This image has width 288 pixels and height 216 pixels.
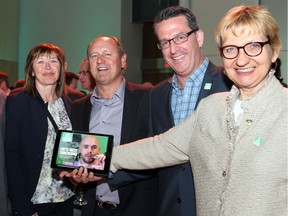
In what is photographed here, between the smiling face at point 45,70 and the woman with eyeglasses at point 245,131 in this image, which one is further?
the smiling face at point 45,70

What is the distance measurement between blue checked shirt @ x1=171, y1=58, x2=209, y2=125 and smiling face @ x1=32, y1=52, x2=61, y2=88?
3.86 feet

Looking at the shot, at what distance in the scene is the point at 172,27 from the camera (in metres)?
2.57

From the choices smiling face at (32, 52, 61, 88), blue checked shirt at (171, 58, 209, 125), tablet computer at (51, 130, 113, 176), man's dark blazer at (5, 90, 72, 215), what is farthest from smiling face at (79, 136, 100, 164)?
smiling face at (32, 52, 61, 88)

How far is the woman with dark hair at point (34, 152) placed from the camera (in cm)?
300

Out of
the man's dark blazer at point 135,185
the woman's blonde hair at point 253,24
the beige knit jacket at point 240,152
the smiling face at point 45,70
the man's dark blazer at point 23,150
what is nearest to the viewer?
the beige knit jacket at point 240,152

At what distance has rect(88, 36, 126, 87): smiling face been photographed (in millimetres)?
3057

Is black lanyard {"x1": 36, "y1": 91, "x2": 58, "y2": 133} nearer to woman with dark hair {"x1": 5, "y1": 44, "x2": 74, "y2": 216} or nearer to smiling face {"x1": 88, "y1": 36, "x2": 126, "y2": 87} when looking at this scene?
woman with dark hair {"x1": 5, "y1": 44, "x2": 74, "y2": 216}

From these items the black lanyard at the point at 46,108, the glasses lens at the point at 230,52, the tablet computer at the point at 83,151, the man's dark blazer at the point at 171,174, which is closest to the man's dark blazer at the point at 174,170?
the man's dark blazer at the point at 171,174

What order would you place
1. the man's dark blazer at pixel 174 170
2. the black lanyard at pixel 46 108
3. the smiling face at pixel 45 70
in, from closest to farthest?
the man's dark blazer at pixel 174 170 → the black lanyard at pixel 46 108 → the smiling face at pixel 45 70

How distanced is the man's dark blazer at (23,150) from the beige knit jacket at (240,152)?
4.72 feet

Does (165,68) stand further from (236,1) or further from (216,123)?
(216,123)

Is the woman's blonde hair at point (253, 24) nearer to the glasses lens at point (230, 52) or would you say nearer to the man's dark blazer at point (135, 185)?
the glasses lens at point (230, 52)

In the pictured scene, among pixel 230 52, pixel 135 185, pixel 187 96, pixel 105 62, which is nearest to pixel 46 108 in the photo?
pixel 105 62

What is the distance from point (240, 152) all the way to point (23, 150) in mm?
1966
